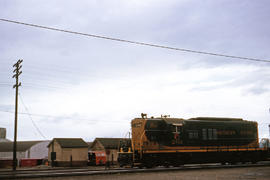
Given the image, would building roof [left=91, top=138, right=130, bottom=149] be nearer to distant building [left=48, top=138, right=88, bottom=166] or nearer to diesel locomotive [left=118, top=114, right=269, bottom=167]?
distant building [left=48, top=138, right=88, bottom=166]

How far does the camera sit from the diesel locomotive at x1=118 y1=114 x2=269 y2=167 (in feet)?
77.2

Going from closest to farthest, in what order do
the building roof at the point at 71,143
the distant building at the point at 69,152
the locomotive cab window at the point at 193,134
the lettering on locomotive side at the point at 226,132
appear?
the locomotive cab window at the point at 193,134 → the lettering on locomotive side at the point at 226,132 → the distant building at the point at 69,152 → the building roof at the point at 71,143

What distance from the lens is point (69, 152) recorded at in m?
46.7

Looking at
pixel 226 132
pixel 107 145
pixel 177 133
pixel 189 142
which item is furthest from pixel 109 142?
pixel 177 133

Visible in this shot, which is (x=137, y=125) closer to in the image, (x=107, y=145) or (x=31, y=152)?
(x=107, y=145)

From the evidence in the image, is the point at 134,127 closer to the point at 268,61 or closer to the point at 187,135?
the point at 187,135

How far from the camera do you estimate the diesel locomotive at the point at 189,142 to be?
77.2 feet

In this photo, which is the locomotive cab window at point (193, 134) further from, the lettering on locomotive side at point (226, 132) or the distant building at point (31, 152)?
the distant building at point (31, 152)

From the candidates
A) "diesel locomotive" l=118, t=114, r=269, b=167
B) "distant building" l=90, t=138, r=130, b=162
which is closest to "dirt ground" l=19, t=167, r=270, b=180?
"diesel locomotive" l=118, t=114, r=269, b=167

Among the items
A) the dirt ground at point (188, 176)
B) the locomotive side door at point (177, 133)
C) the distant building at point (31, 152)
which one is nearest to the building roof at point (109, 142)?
the distant building at point (31, 152)

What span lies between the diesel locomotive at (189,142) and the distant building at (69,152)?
24209mm

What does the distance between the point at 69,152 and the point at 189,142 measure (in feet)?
86.3

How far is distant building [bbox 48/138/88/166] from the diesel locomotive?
24209 millimetres

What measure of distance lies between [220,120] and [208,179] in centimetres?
1413
